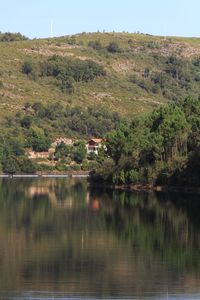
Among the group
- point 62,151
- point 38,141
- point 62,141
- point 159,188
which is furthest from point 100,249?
point 62,141

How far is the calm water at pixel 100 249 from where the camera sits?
3412cm

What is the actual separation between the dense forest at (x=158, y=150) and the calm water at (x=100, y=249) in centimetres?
1638

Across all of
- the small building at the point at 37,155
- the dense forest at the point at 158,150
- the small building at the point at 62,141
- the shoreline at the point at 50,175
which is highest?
the dense forest at the point at 158,150

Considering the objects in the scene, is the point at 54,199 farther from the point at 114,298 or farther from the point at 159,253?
the point at 114,298

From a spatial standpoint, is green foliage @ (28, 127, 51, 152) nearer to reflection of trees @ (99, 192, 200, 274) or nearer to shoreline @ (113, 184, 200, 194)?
shoreline @ (113, 184, 200, 194)

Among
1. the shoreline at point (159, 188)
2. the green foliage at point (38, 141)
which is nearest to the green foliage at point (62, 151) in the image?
the green foliage at point (38, 141)

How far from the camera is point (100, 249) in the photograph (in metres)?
45.5

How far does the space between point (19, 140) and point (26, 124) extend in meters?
13.8

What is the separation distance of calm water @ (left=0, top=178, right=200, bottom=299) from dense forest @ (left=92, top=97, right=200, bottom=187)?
16.4m

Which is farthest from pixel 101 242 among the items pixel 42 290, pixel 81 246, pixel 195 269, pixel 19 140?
pixel 19 140

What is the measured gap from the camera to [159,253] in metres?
44.3

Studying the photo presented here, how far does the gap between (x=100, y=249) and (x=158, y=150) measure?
53675 millimetres

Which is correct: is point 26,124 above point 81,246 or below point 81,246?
below

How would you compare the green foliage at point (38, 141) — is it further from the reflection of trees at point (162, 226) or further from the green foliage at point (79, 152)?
the reflection of trees at point (162, 226)
